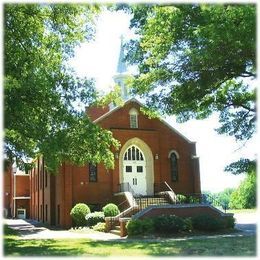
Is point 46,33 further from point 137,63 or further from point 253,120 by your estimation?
point 253,120

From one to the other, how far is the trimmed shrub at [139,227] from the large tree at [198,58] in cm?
557

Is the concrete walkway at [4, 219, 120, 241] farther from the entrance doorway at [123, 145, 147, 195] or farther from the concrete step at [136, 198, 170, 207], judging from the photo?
the entrance doorway at [123, 145, 147, 195]

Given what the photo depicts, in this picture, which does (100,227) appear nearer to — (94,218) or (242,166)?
(94,218)

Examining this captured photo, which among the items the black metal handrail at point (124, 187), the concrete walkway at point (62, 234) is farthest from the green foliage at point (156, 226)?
the black metal handrail at point (124, 187)

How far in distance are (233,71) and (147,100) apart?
4.81m

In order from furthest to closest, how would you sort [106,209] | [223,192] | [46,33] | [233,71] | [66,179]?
[223,192], [66,179], [106,209], [46,33], [233,71]

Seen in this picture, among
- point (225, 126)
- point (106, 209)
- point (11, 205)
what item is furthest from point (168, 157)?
point (11, 205)

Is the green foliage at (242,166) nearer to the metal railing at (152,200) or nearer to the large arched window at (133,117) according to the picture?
the metal railing at (152,200)

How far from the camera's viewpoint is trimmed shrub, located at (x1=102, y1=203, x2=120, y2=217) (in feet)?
94.1

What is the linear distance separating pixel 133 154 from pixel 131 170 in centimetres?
126

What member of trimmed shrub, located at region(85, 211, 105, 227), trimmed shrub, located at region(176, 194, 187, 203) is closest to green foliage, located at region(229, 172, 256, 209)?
trimmed shrub, located at region(176, 194, 187, 203)

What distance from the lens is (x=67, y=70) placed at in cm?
2091

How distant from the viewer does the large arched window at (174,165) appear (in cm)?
3491

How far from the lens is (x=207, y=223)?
77.3 ft
